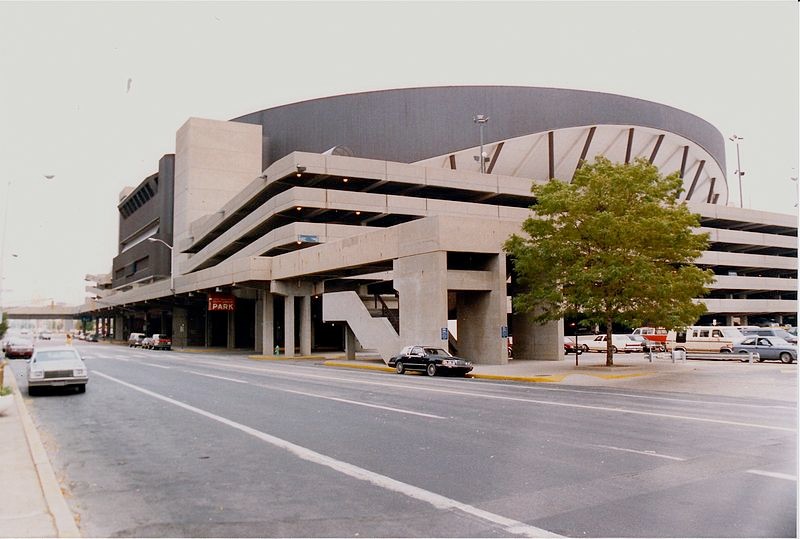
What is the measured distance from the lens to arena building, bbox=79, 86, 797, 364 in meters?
37.0

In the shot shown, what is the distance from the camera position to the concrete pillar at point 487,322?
34875 mm

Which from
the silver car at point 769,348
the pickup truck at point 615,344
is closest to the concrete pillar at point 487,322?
the silver car at point 769,348

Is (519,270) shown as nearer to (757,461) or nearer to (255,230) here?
(757,461)

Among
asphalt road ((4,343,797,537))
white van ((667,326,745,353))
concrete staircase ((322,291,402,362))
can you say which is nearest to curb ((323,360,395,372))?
concrete staircase ((322,291,402,362))

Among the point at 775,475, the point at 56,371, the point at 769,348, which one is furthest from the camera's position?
the point at 769,348

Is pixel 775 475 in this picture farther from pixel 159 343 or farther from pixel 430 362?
pixel 159 343

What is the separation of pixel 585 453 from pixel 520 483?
2459 millimetres

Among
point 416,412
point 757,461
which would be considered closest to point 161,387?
point 416,412

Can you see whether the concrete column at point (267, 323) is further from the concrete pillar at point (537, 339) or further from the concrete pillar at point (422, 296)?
the concrete pillar at point (537, 339)

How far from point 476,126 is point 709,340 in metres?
47.3

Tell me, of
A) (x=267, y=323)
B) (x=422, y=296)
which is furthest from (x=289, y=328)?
(x=422, y=296)

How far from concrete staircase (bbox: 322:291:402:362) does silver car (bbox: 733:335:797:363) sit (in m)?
19.3

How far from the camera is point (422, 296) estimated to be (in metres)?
35.2

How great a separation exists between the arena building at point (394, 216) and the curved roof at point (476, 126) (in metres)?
0.20
